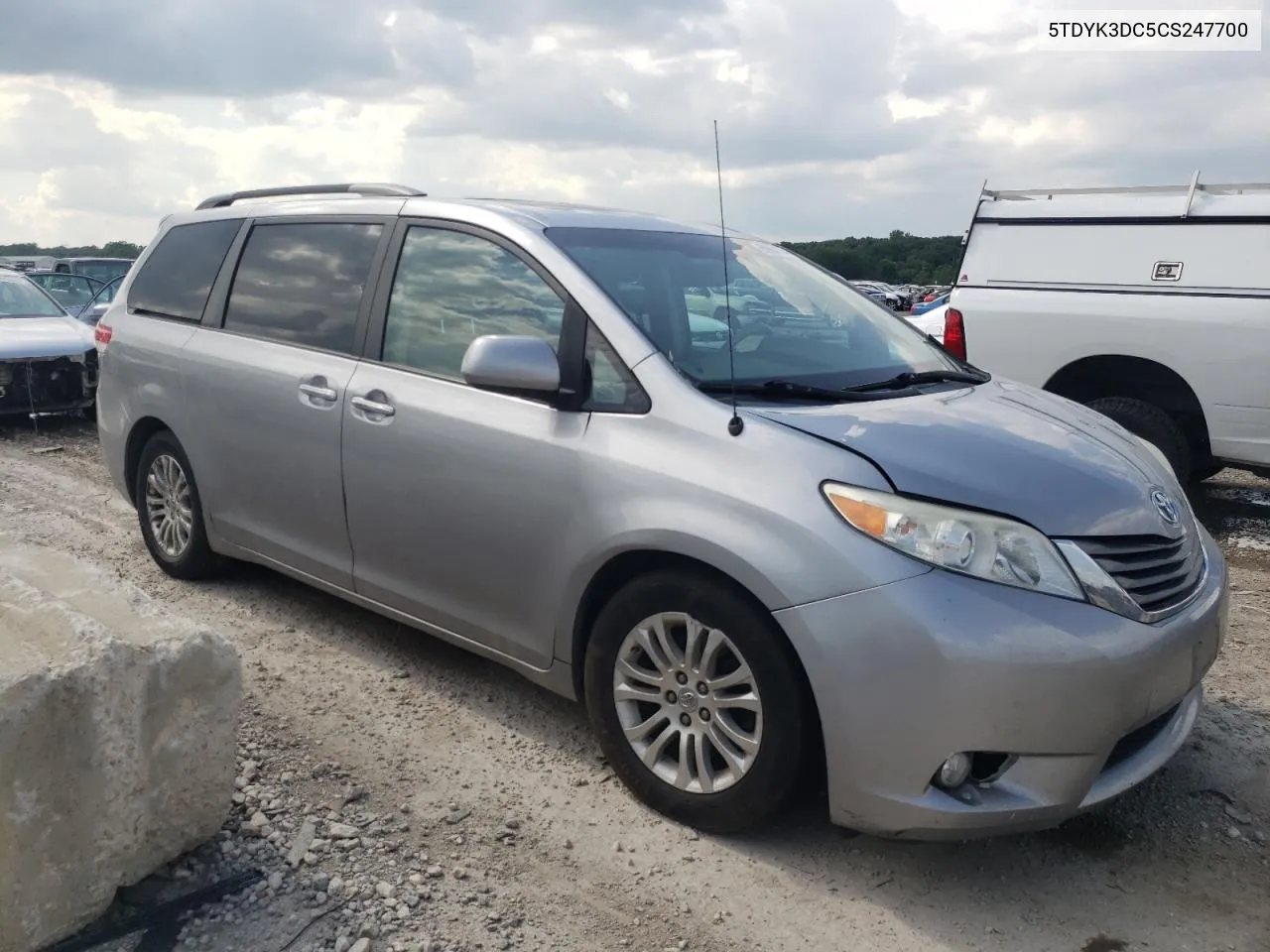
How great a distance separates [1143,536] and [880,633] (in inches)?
34.3

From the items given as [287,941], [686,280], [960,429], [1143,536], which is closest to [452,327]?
[686,280]

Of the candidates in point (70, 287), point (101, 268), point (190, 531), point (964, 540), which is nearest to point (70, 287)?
point (70, 287)

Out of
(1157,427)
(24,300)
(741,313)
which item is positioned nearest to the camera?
(741,313)

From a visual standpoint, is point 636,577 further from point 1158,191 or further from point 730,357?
point 1158,191

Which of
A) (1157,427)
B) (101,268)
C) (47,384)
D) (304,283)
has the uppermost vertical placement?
(101,268)

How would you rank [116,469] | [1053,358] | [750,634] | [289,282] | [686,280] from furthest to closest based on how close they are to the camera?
[1053,358] → [116,469] → [289,282] → [686,280] → [750,634]

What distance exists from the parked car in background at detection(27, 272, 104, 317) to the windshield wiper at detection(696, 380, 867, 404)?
1212 cm

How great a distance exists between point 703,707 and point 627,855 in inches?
18.4

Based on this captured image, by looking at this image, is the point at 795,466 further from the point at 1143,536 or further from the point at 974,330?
the point at 974,330

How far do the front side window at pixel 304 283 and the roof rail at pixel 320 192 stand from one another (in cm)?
26

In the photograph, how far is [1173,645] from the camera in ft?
9.21

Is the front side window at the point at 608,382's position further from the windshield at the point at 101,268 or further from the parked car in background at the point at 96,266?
the windshield at the point at 101,268

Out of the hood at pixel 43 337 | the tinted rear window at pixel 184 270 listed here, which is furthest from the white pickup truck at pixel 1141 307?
the hood at pixel 43 337

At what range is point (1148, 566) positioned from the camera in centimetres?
288
